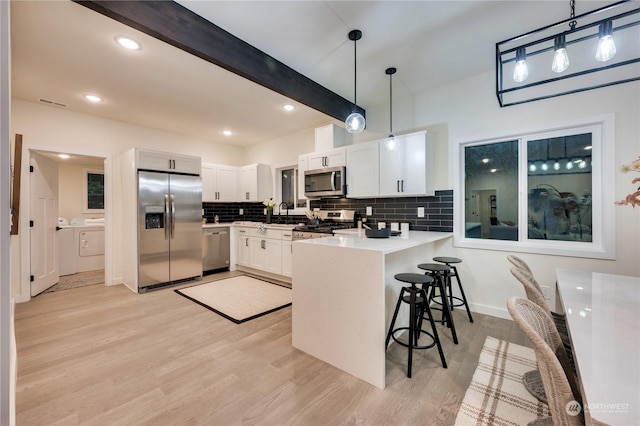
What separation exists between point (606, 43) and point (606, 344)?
1.47 metres

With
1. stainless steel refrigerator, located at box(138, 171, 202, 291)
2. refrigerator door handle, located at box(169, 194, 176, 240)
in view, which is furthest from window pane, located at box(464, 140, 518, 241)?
refrigerator door handle, located at box(169, 194, 176, 240)

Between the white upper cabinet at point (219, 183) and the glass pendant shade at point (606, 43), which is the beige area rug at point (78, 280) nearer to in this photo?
the white upper cabinet at point (219, 183)

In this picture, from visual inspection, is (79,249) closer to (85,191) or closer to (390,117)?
(85,191)

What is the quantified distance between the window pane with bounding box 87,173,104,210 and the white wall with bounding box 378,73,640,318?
22.9 ft

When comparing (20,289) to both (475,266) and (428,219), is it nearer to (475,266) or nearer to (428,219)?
(428,219)

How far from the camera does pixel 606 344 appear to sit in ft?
3.41

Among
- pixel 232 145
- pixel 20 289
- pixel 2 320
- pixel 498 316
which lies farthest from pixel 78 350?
pixel 232 145

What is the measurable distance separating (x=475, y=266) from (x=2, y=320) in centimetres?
370

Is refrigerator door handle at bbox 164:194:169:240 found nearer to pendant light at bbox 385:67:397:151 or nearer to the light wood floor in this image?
the light wood floor

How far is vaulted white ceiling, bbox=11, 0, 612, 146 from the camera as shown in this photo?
211 cm

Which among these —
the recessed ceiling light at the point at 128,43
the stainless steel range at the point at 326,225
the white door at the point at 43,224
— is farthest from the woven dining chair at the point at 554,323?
the white door at the point at 43,224

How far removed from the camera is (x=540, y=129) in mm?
2795

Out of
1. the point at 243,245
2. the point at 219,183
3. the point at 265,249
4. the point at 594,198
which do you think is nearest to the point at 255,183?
the point at 219,183

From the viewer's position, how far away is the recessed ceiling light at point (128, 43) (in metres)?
2.36
